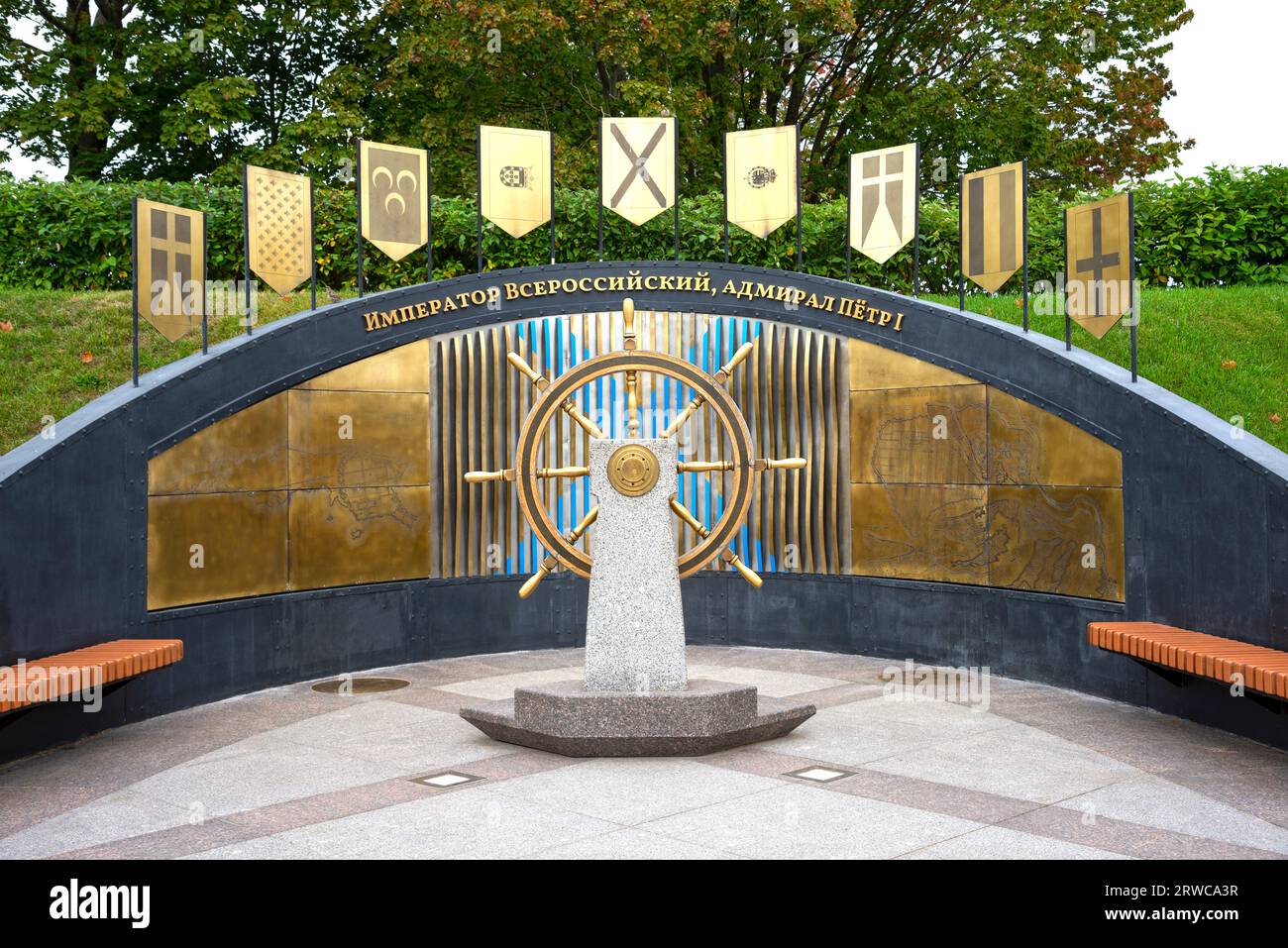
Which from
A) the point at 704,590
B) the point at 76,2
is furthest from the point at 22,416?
the point at 76,2

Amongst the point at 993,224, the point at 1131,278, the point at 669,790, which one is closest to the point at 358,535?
the point at 669,790

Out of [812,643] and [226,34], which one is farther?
[226,34]

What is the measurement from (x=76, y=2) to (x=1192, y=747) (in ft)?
72.0

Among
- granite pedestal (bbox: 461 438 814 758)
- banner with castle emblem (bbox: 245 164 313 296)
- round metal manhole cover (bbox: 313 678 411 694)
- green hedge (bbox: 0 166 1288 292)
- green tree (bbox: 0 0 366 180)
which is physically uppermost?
green tree (bbox: 0 0 366 180)

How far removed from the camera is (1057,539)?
1024cm

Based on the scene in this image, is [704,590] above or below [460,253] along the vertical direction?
below

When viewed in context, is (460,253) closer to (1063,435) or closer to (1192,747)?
(1063,435)

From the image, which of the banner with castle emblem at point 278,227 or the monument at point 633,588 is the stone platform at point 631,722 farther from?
the banner with castle emblem at point 278,227

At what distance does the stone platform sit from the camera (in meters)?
7.95

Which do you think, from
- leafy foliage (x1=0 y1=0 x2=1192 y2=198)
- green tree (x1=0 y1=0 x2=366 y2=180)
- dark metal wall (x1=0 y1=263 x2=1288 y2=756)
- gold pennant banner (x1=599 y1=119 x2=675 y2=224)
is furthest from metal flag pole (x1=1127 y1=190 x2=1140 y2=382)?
green tree (x1=0 y1=0 x2=366 y2=180)

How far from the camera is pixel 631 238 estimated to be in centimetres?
1498

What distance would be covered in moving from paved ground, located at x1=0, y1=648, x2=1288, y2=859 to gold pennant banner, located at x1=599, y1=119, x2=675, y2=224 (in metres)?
5.57

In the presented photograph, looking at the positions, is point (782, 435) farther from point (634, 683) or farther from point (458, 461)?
point (634, 683)

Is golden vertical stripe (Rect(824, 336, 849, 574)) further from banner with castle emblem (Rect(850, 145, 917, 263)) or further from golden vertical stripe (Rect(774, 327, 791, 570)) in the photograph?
banner with castle emblem (Rect(850, 145, 917, 263))
